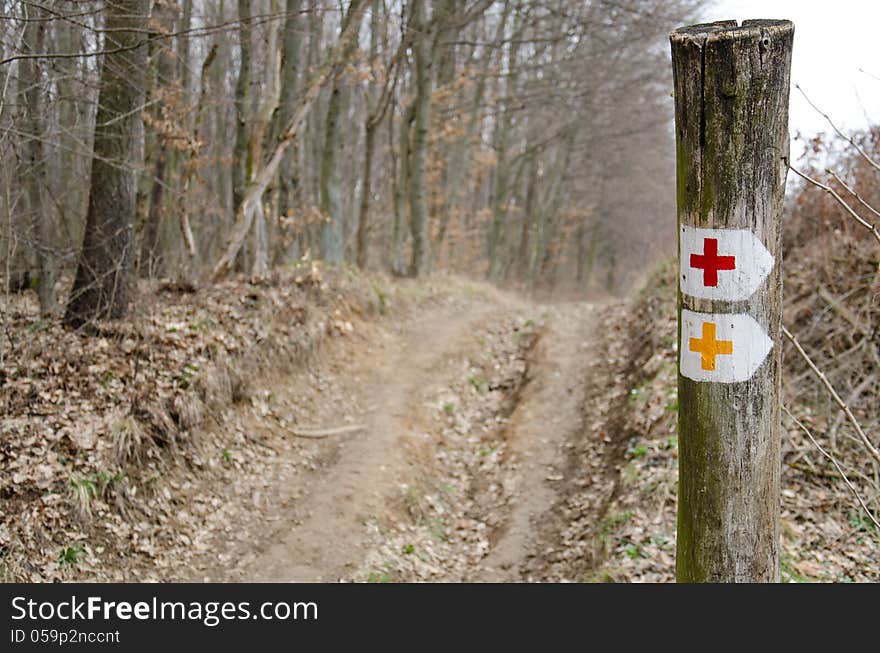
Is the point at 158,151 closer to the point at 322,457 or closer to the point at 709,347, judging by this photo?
the point at 322,457

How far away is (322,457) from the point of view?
9.27m

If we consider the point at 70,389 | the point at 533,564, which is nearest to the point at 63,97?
the point at 70,389

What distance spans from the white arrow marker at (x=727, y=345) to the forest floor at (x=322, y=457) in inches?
147

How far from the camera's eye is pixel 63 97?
789cm

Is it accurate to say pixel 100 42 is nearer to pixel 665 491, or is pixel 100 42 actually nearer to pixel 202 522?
pixel 202 522

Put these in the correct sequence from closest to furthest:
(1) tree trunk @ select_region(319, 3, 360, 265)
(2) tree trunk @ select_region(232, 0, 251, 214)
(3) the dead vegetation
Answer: (3) the dead vegetation < (2) tree trunk @ select_region(232, 0, 251, 214) < (1) tree trunk @ select_region(319, 3, 360, 265)

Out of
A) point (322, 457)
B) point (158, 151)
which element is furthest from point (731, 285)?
point (158, 151)

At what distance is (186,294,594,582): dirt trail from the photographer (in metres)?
7.29

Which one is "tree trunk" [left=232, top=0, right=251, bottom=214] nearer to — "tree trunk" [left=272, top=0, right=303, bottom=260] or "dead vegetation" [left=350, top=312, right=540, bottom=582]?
"tree trunk" [left=272, top=0, right=303, bottom=260]

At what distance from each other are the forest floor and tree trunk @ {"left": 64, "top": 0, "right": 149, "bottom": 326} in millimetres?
394

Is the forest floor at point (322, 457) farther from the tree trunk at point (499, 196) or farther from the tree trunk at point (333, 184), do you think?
the tree trunk at point (499, 196)

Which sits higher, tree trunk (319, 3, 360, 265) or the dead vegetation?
tree trunk (319, 3, 360, 265)

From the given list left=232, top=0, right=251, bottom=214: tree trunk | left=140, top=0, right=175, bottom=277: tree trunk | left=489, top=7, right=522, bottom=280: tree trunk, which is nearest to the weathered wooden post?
left=140, top=0, right=175, bottom=277: tree trunk

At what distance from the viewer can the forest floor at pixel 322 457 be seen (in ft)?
21.4
